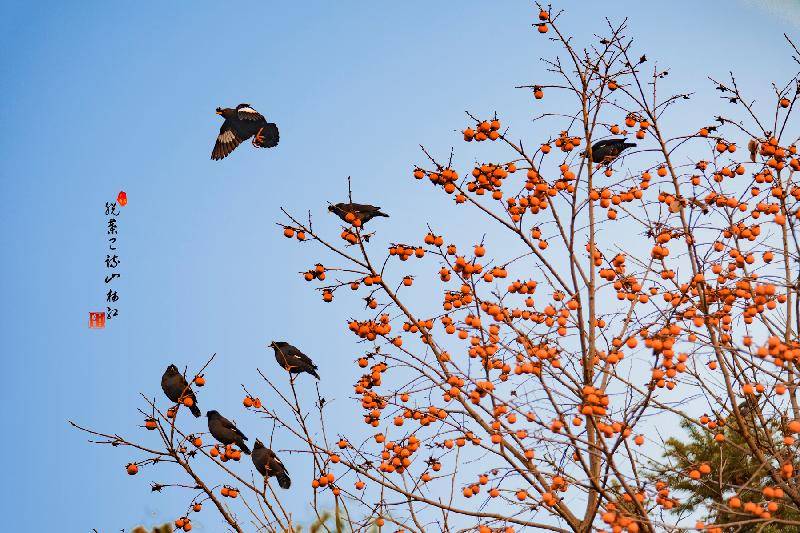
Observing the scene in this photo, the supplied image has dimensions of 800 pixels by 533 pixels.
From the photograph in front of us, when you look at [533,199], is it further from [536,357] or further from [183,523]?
[183,523]

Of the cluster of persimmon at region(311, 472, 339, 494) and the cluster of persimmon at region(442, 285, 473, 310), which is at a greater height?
the cluster of persimmon at region(442, 285, 473, 310)

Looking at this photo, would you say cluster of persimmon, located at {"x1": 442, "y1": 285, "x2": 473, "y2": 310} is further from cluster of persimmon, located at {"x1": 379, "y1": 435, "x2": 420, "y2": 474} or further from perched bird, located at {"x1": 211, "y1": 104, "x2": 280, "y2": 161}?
perched bird, located at {"x1": 211, "y1": 104, "x2": 280, "y2": 161}

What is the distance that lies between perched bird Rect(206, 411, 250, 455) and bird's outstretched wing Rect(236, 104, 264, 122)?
3.97 metres

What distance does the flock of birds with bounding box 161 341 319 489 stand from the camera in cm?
486

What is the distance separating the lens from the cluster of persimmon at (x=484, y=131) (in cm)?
453

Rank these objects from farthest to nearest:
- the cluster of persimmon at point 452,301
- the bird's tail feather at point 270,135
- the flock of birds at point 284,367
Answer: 1. the bird's tail feather at point 270,135
2. the flock of birds at point 284,367
3. the cluster of persimmon at point 452,301

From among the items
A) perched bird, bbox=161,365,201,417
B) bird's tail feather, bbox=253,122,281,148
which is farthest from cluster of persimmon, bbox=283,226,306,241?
bird's tail feather, bbox=253,122,281,148

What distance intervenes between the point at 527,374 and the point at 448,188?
1099 millimetres

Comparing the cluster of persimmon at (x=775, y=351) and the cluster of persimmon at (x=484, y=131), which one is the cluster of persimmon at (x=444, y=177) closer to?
the cluster of persimmon at (x=484, y=131)

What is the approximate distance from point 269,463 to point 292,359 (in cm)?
62

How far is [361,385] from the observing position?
14.4ft

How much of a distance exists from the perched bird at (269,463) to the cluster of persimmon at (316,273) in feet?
3.82

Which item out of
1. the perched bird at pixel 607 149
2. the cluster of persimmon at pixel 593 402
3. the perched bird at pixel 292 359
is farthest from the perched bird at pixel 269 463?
the perched bird at pixel 607 149

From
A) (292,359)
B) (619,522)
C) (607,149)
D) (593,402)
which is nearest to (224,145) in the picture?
(292,359)
